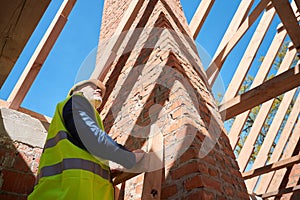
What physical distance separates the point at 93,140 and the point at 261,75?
15.1 feet

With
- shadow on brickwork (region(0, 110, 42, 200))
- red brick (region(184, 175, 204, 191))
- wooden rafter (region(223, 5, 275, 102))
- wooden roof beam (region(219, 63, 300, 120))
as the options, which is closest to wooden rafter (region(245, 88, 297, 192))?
wooden rafter (region(223, 5, 275, 102))

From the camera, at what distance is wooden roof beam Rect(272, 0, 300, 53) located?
2541mm

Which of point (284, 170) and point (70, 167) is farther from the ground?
point (284, 170)

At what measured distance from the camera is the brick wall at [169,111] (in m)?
1.88

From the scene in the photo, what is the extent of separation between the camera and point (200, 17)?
3.87m

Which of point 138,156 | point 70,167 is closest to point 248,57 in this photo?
point 138,156

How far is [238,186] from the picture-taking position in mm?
2164

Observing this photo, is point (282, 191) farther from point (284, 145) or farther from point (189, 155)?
point (189, 155)

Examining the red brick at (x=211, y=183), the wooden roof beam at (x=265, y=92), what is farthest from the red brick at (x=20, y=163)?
the wooden roof beam at (x=265, y=92)

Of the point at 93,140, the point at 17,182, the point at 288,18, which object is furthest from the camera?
the point at 288,18

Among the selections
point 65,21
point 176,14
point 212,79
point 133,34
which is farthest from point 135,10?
point 212,79

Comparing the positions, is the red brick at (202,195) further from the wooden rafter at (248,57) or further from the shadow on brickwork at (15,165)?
the wooden rafter at (248,57)

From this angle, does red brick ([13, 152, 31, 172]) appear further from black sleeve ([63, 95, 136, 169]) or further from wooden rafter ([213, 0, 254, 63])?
wooden rafter ([213, 0, 254, 63])

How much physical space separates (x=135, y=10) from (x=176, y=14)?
21.3 inches
